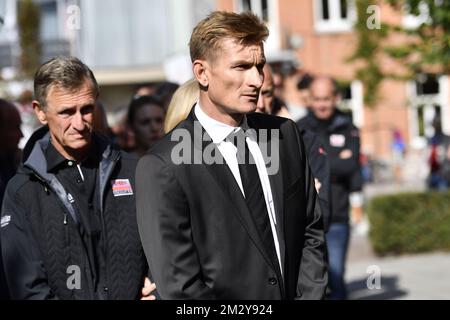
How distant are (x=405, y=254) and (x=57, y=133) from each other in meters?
8.94

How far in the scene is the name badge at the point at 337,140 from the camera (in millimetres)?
8039

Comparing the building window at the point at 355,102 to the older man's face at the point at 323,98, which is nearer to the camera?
the older man's face at the point at 323,98

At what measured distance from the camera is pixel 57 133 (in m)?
4.36

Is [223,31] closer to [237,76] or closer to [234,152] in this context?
[237,76]

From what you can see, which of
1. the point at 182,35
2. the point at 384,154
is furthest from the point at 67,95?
the point at 384,154

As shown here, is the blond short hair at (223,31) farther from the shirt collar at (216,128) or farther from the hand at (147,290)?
the hand at (147,290)

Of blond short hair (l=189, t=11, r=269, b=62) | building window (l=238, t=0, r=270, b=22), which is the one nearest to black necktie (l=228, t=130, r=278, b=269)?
blond short hair (l=189, t=11, r=269, b=62)

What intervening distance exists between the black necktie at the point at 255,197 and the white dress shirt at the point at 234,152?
18 millimetres

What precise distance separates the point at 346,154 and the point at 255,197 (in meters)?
4.52

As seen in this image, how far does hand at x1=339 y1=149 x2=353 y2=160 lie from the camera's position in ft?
26.3


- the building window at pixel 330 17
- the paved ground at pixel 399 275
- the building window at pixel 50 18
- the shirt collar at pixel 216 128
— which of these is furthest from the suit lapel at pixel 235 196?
the building window at pixel 50 18

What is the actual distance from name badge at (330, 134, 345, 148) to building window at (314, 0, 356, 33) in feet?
82.8

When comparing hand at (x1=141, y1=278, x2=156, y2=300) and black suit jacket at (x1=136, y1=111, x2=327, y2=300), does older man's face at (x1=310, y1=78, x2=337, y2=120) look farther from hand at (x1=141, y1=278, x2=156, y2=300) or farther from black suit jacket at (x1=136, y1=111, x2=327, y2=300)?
black suit jacket at (x1=136, y1=111, x2=327, y2=300)

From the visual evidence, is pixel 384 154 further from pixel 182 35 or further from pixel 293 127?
pixel 293 127
